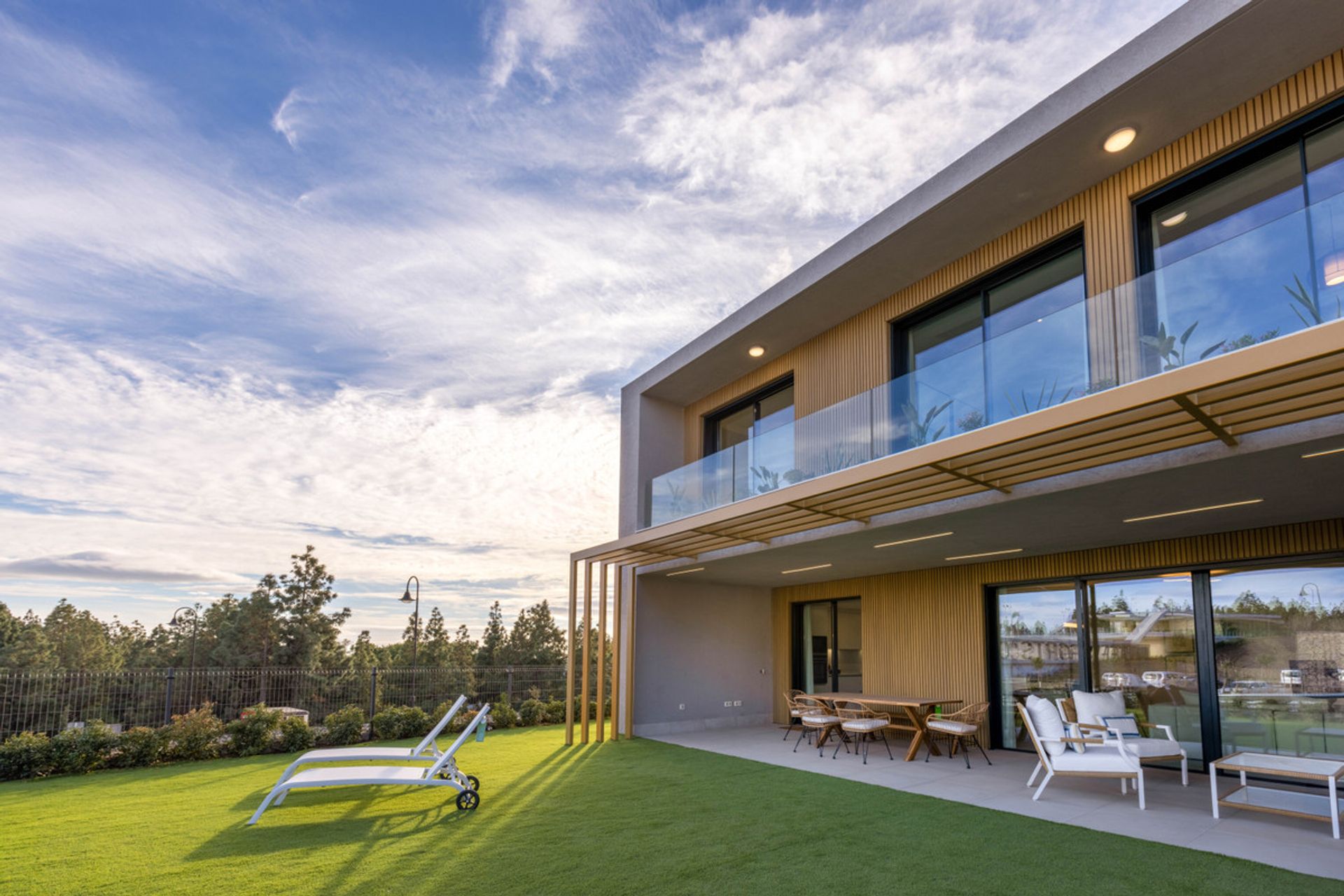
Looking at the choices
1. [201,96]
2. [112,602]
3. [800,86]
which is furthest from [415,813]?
[112,602]

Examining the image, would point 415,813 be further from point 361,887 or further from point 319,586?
point 319,586

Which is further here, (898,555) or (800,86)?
(898,555)

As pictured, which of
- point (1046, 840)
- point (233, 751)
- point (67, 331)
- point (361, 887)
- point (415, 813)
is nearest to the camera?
point (361, 887)

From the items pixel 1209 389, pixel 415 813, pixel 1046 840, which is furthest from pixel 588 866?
pixel 1209 389

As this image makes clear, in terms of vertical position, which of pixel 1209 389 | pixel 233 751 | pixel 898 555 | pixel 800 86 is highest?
pixel 800 86

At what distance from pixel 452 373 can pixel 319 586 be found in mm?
14902

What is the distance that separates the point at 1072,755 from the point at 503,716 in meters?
10.1

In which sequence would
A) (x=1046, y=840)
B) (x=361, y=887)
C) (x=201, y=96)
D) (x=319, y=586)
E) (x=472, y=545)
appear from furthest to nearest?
(x=319, y=586), (x=472, y=545), (x=201, y=96), (x=1046, y=840), (x=361, y=887)

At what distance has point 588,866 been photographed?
5281 mm

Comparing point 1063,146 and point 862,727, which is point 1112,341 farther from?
point 862,727

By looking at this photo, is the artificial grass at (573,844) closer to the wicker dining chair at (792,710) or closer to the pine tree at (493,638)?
the wicker dining chair at (792,710)

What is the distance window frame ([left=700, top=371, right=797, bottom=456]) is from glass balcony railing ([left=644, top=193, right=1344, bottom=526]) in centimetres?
354

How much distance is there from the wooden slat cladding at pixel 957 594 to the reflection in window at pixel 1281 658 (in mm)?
360

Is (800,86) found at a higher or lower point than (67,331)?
higher
